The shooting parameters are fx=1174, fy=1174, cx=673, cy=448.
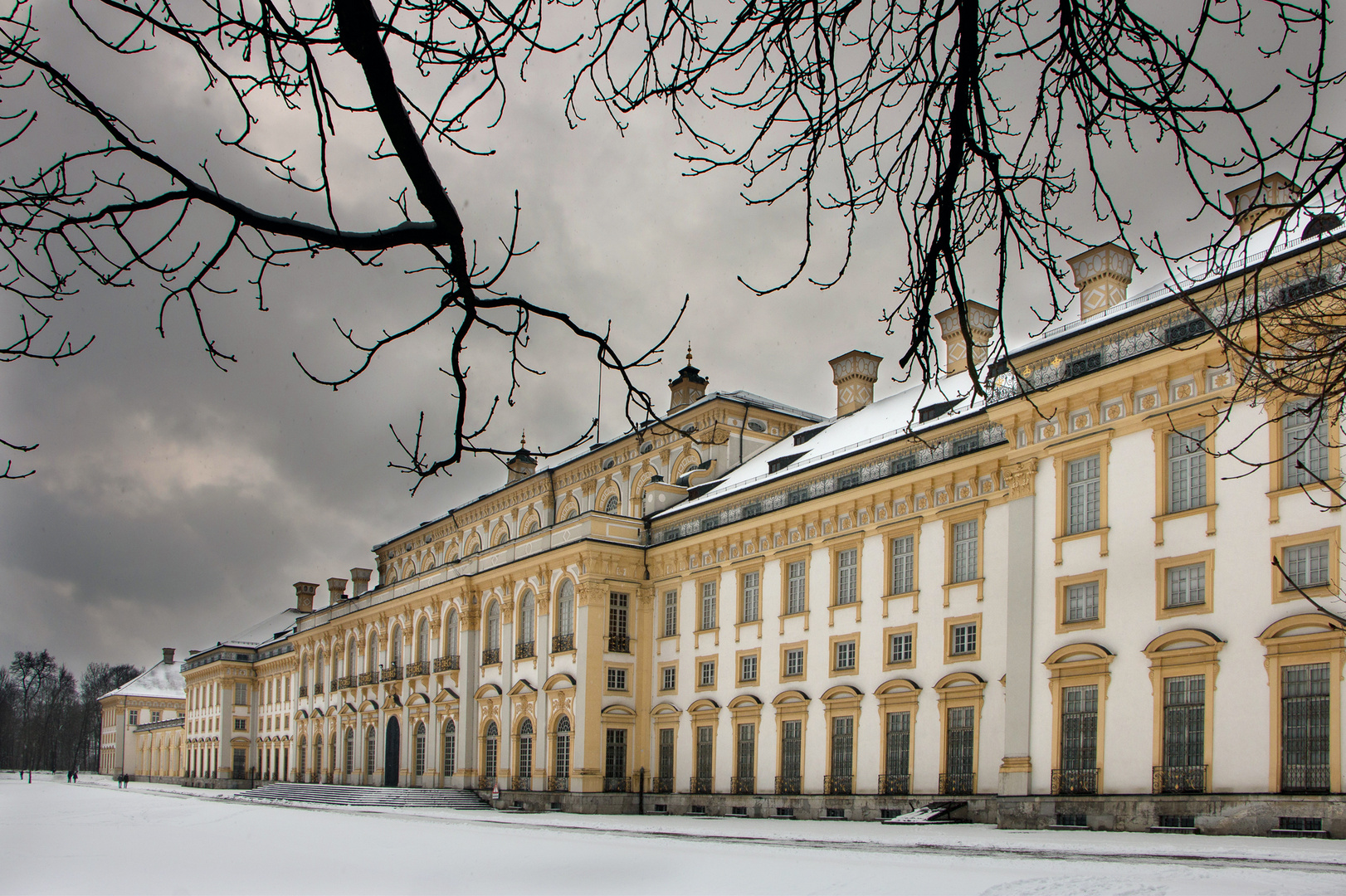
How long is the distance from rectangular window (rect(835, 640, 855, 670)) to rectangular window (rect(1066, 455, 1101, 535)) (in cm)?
906

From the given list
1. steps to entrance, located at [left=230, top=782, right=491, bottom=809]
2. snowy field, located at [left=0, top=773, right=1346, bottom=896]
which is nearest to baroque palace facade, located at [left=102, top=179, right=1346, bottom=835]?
steps to entrance, located at [left=230, top=782, right=491, bottom=809]

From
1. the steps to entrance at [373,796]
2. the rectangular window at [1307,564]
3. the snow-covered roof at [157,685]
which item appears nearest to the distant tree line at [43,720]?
the snow-covered roof at [157,685]

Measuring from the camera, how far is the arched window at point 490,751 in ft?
157

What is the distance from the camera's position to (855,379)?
45.3 m

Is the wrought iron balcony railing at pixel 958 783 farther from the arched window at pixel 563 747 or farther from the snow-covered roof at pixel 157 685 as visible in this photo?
the snow-covered roof at pixel 157 685

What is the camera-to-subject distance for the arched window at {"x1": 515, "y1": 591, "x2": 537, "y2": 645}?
4625 cm

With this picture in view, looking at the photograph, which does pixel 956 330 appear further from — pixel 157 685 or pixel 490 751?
pixel 157 685

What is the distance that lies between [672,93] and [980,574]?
25741mm

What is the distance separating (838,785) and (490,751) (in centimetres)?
1944

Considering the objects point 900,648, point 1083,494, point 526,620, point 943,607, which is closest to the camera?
point 1083,494

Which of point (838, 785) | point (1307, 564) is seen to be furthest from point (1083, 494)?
point (838, 785)

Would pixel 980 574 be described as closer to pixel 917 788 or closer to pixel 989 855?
pixel 917 788

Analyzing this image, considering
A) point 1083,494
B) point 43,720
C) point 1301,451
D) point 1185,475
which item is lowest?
point 43,720

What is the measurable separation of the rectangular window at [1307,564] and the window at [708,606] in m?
20.6
